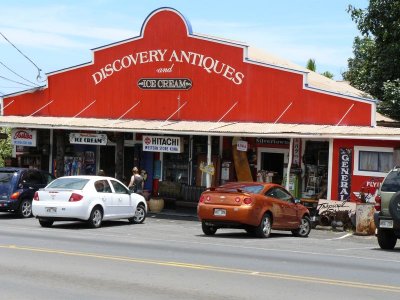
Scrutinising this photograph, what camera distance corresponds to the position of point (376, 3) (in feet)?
102

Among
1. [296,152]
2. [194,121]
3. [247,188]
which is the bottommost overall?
[247,188]

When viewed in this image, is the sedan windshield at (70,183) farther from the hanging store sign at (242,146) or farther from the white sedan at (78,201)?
the hanging store sign at (242,146)

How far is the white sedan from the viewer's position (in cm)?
1980

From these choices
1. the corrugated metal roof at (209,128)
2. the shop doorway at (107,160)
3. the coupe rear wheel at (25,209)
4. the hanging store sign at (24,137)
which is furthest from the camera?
the shop doorway at (107,160)

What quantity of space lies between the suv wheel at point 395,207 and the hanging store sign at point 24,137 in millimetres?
18414

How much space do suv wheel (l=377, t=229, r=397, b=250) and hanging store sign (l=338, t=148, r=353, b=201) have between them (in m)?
7.38

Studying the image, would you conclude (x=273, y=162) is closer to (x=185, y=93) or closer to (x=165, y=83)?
(x=185, y=93)

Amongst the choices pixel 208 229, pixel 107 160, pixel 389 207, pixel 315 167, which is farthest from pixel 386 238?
pixel 107 160

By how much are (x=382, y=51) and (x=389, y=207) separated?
18.4m

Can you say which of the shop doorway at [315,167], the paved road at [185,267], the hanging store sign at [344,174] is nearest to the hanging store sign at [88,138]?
the shop doorway at [315,167]

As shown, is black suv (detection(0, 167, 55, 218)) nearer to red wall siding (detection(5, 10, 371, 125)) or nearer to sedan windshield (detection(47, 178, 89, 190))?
sedan windshield (detection(47, 178, 89, 190))

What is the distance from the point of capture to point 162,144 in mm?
27531

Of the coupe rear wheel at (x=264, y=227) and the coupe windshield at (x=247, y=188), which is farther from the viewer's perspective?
the coupe windshield at (x=247, y=188)

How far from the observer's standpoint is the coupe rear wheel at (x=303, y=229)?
20.3 m
